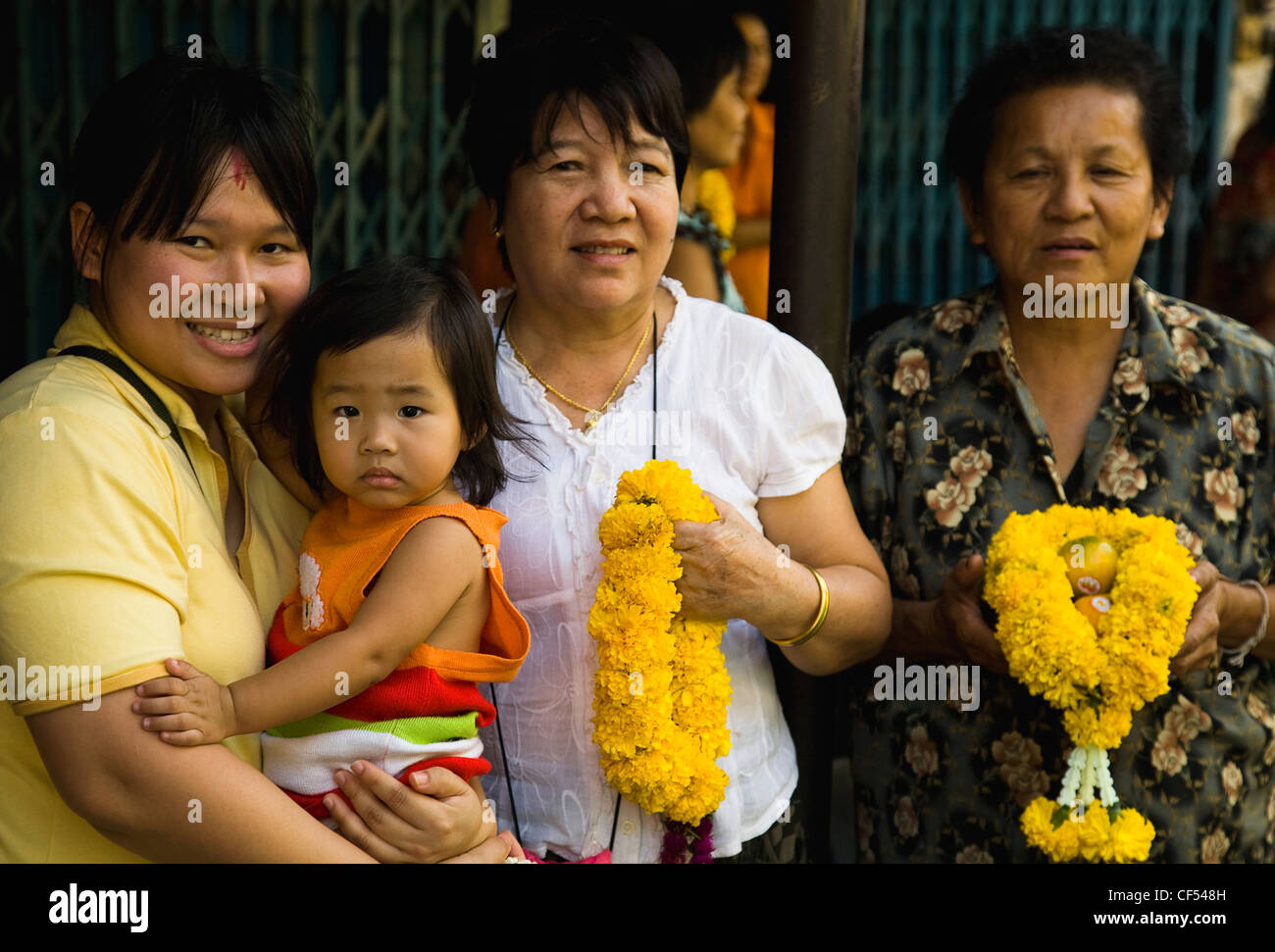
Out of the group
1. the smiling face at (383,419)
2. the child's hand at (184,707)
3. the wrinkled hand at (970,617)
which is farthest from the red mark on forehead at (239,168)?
the wrinkled hand at (970,617)

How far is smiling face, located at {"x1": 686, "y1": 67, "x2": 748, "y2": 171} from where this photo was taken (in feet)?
15.4

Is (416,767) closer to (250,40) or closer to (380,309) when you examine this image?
(380,309)

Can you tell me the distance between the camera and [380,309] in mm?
2348

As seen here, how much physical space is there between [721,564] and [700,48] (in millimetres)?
2863

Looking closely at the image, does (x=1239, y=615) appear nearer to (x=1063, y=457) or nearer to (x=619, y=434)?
(x=1063, y=457)

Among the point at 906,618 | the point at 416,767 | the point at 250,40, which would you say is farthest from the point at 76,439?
the point at 250,40

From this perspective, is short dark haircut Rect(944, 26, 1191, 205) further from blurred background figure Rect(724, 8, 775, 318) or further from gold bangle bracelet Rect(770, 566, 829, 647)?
blurred background figure Rect(724, 8, 775, 318)

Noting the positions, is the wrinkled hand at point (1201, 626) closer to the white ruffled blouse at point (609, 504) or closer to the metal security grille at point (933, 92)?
the white ruffled blouse at point (609, 504)

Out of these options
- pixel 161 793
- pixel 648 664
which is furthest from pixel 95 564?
pixel 648 664

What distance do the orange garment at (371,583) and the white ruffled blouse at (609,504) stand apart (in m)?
0.17

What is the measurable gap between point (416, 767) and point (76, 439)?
2.80 feet

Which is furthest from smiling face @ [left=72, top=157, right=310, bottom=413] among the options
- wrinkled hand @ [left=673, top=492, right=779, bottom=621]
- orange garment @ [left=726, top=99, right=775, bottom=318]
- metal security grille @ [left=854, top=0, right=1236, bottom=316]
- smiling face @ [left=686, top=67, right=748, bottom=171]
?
metal security grille @ [left=854, top=0, right=1236, bottom=316]

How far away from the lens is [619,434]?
2664mm

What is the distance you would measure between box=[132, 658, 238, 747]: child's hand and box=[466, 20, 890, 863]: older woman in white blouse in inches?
27.0
